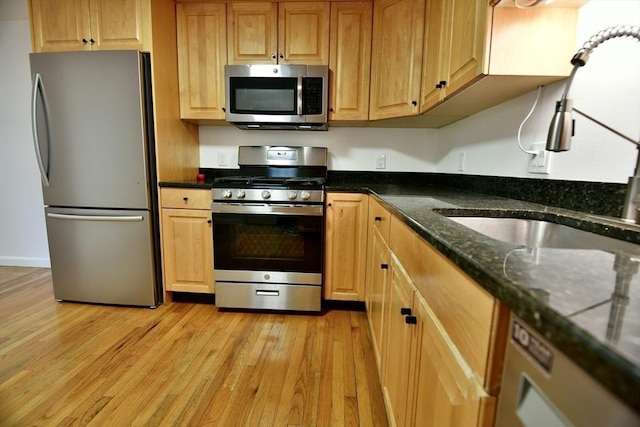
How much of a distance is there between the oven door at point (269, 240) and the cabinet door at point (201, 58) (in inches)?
33.0

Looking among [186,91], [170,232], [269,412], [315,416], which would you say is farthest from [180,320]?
[186,91]

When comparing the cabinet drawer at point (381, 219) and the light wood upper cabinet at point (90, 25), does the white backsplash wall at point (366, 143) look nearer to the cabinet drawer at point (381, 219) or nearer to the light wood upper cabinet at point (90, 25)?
the cabinet drawer at point (381, 219)

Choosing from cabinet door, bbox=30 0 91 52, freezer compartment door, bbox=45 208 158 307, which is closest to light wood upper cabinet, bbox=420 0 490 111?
freezer compartment door, bbox=45 208 158 307

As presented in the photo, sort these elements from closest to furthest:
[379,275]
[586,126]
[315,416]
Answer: [586,126] < [315,416] < [379,275]

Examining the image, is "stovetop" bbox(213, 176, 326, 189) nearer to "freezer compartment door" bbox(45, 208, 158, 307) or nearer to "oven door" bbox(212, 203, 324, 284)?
"oven door" bbox(212, 203, 324, 284)

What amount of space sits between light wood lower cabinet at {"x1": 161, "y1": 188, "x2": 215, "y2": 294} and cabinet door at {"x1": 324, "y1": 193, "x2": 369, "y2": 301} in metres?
0.86

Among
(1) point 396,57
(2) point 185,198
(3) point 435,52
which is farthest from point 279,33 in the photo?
(2) point 185,198

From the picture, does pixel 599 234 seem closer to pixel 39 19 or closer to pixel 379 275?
pixel 379 275

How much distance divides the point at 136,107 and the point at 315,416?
2086 millimetres

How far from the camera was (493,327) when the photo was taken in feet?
1.41

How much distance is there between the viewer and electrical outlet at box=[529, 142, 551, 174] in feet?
3.96

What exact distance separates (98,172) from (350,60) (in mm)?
1933

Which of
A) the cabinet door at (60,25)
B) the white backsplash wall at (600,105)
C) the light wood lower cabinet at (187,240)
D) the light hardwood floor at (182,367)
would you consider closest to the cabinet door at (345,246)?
the light hardwood floor at (182,367)

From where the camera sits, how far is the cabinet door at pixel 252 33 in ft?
6.95
